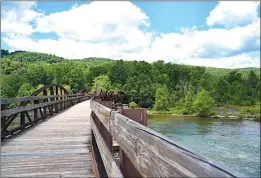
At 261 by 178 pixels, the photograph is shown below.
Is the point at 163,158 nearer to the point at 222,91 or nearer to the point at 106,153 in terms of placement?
the point at 106,153

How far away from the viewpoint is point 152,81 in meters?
127

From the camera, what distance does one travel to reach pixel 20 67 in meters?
111

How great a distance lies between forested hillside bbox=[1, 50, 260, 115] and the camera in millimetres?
103938

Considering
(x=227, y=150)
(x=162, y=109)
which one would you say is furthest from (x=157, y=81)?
(x=227, y=150)

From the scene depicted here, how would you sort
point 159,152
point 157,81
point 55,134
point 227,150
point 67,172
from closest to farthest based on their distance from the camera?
point 159,152 < point 67,172 < point 55,134 < point 227,150 < point 157,81

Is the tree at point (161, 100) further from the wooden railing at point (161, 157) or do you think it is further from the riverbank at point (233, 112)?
the wooden railing at point (161, 157)

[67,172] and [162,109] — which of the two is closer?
[67,172]

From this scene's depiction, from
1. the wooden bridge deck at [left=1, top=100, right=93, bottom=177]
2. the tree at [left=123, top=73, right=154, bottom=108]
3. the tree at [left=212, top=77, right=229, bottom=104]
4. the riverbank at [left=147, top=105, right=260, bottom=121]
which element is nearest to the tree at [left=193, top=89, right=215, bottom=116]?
the riverbank at [left=147, top=105, right=260, bottom=121]

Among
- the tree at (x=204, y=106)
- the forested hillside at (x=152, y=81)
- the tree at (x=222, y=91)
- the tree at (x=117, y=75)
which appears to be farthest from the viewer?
the tree at (x=117, y=75)

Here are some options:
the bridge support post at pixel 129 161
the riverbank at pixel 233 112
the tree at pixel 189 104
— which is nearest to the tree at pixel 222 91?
the riverbank at pixel 233 112

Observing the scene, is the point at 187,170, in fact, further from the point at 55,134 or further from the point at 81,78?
the point at 81,78

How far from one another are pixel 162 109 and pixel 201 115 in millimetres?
15392

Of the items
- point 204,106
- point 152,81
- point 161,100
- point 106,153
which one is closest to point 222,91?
point 152,81

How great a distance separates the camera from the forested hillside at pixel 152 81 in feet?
341
